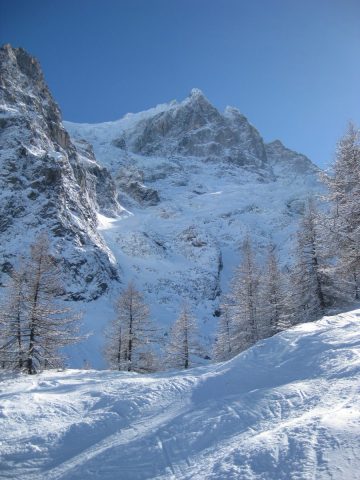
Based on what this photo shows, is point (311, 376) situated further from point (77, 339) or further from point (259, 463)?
point (77, 339)

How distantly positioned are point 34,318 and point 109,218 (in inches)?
3032

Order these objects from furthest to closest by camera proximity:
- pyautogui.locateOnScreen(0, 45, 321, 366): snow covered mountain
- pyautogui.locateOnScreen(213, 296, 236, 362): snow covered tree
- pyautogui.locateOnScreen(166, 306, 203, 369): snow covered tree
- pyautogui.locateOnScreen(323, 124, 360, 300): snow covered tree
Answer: pyautogui.locateOnScreen(0, 45, 321, 366): snow covered mountain → pyautogui.locateOnScreen(166, 306, 203, 369): snow covered tree → pyautogui.locateOnScreen(213, 296, 236, 362): snow covered tree → pyautogui.locateOnScreen(323, 124, 360, 300): snow covered tree

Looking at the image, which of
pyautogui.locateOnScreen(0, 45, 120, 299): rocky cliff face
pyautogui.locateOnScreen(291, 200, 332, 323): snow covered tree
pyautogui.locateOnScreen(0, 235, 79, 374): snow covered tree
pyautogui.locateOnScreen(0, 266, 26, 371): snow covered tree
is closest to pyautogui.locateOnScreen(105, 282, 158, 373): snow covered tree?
pyautogui.locateOnScreen(0, 235, 79, 374): snow covered tree

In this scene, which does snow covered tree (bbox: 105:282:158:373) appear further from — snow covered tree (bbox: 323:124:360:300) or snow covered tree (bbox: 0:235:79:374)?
snow covered tree (bbox: 323:124:360:300)

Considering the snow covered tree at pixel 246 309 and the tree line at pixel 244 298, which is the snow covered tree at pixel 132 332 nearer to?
the tree line at pixel 244 298

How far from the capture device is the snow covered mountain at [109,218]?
180 ft

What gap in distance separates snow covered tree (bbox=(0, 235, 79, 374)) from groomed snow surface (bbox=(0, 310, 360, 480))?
5999 millimetres

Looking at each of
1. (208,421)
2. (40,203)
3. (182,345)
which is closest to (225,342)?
(182,345)

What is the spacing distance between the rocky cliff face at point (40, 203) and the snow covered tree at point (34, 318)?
104 ft

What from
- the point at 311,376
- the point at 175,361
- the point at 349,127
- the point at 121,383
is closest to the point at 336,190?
the point at 349,127

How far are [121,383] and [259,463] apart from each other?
6231 millimetres

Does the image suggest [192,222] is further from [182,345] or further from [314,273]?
[314,273]

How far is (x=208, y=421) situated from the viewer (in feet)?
26.0

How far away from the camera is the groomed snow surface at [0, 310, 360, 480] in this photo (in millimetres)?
6016
